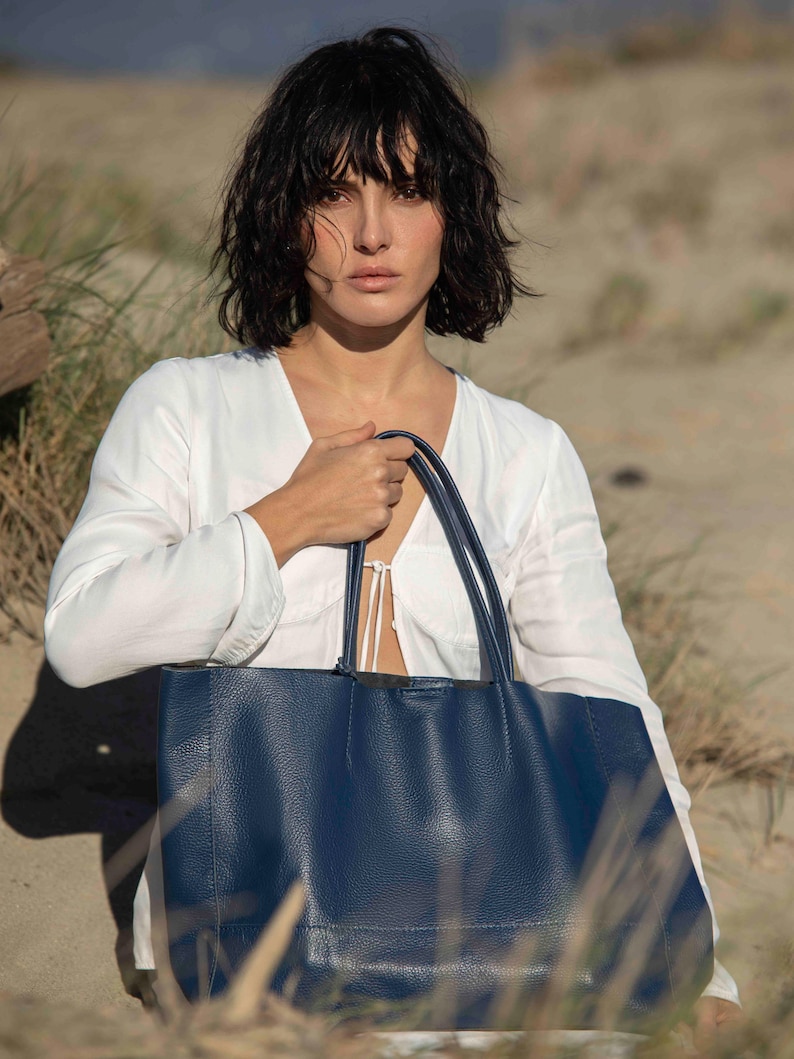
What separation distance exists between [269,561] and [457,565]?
342 mm

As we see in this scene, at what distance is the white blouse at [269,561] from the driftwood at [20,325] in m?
0.79

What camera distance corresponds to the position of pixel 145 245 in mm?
5523

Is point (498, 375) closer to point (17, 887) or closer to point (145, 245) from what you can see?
point (145, 245)

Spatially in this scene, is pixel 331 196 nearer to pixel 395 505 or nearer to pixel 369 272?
pixel 369 272

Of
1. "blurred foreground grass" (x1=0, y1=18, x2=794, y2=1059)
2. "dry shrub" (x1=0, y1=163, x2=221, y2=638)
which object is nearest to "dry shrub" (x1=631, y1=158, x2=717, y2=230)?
"blurred foreground grass" (x1=0, y1=18, x2=794, y2=1059)

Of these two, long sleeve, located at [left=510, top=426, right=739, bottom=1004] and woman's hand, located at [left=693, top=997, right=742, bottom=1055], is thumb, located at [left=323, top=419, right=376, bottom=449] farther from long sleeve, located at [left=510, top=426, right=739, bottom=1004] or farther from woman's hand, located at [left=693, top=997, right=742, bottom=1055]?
woman's hand, located at [left=693, top=997, right=742, bottom=1055]

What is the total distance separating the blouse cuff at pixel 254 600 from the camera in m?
1.58

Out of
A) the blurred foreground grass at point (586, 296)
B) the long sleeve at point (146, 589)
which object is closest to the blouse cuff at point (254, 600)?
the long sleeve at point (146, 589)

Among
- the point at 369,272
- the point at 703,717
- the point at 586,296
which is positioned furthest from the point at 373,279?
the point at 586,296

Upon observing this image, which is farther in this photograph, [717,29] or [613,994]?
[717,29]

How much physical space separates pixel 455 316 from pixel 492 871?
984 mm

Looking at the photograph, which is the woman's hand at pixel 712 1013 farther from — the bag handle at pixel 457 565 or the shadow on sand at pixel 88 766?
the shadow on sand at pixel 88 766

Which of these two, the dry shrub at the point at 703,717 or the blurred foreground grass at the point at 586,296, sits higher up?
the blurred foreground grass at the point at 586,296

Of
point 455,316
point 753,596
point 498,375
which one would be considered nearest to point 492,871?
point 455,316
